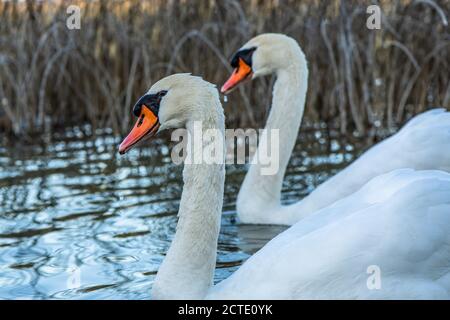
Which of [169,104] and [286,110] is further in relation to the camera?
[286,110]

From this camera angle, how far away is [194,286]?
14.6 ft

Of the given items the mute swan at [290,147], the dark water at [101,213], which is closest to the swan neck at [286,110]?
the mute swan at [290,147]

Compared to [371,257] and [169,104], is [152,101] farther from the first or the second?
[371,257]

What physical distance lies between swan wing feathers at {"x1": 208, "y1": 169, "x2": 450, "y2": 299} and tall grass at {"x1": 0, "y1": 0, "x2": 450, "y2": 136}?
5379mm

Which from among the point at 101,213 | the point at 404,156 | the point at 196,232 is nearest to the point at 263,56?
the point at 404,156

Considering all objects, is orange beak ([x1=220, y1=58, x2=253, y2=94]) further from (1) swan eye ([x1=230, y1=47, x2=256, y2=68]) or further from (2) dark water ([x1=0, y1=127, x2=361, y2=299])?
(2) dark water ([x1=0, y1=127, x2=361, y2=299])

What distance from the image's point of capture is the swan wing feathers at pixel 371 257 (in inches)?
162

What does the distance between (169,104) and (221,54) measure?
605 centimetres

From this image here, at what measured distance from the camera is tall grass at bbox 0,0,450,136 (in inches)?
395

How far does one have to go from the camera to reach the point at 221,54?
10.6 m

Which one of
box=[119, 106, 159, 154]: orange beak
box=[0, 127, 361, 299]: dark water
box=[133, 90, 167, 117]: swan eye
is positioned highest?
box=[133, 90, 167, 117]: swan eye

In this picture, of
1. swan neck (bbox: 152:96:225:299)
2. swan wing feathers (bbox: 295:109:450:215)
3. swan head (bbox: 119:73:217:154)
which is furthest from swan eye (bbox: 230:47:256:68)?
swan neck (bbox: 152:96:225:299)

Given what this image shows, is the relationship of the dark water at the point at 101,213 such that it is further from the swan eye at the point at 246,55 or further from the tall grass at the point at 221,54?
the swan eye at the point at 246,55
